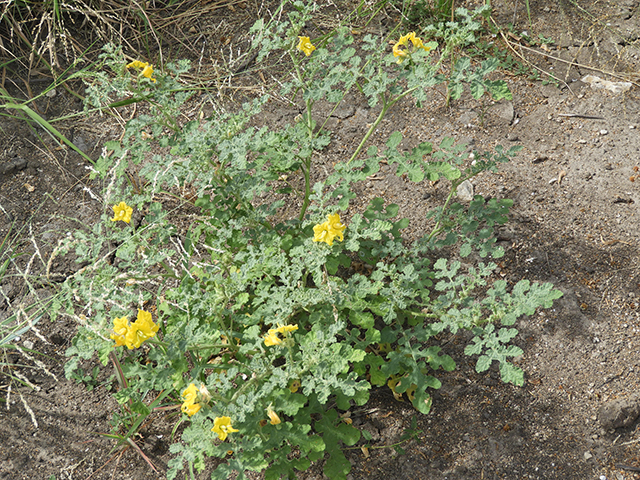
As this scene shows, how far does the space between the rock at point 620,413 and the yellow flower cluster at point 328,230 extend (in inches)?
52.6

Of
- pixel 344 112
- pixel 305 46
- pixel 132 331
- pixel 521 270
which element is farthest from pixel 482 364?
pixel 344 112

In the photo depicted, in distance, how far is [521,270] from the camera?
8.64 feet

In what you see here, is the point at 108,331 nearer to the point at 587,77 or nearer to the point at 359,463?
the point at 359,463

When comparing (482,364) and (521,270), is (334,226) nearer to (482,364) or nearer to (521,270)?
(482,364)

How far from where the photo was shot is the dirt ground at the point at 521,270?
222 cm

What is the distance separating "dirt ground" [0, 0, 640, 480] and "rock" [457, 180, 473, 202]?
0.16 ft

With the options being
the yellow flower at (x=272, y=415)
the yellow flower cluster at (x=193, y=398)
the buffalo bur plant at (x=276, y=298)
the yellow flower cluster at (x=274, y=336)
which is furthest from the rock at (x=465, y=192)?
the yellow flower cluster at (x=193, y=398)

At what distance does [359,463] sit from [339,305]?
0.69 meters

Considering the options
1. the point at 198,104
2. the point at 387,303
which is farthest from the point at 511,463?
the point at 198,104

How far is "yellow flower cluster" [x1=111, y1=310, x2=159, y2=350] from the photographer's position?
1.73m

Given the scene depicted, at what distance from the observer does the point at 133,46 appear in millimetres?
3715

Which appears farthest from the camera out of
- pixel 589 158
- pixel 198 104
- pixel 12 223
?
pixel 198 104

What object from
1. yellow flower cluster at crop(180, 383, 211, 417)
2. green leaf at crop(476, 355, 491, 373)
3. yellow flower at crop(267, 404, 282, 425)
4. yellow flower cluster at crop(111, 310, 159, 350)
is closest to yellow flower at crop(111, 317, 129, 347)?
yellow flower cluster at crop(111, 310, 159, 350)

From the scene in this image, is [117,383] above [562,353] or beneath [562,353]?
beneath
